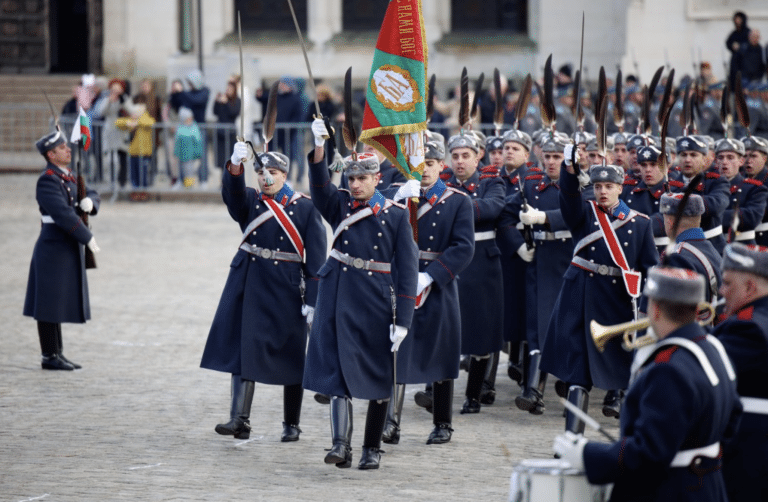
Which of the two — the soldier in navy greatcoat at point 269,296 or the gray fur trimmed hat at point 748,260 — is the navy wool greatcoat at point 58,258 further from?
the gray fur trimmed hat at point 748,260

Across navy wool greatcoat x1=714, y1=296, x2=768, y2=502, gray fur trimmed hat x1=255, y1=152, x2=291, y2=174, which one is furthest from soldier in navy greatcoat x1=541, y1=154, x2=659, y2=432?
navy wool greatcoat x1=714, y1=296, x2=768, y2=502

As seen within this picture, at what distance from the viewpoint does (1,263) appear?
15883 mm

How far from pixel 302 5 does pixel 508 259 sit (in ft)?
74.3

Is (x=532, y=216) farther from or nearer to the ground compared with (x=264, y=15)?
nearer to the ground

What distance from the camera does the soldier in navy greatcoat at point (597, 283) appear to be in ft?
26.8

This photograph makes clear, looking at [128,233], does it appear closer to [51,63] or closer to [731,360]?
[731,360]

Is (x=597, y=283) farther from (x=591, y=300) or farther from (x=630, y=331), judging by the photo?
(x=630, y=331)

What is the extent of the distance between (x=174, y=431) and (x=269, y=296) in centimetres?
109

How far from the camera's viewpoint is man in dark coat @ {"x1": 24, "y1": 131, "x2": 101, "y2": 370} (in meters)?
10.8

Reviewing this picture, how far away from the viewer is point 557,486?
4.80m

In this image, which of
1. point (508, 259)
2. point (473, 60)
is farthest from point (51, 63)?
point (508, 259)

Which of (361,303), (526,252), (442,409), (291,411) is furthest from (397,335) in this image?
(526,252)

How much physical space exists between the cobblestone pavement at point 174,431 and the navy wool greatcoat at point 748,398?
2099 mm

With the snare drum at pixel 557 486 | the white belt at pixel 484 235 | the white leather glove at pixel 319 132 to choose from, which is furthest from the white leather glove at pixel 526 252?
the snare drum at pixel 557 486
